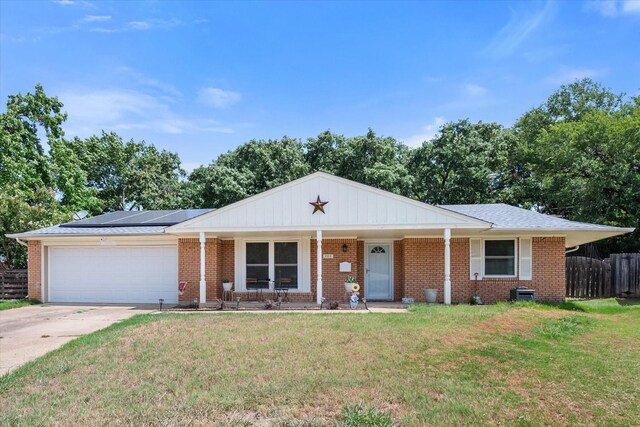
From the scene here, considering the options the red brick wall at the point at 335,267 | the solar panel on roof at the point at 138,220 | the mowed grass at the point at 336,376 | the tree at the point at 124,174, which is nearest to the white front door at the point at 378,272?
the red brick wall at the point at 335,267

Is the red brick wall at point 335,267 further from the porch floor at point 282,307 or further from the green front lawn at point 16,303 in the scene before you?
the green front lawn at point 16,303

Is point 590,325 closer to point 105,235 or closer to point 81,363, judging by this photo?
point 81,363

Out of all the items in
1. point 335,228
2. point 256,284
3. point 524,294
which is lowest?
point 524,294

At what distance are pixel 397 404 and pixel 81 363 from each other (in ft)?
16.5

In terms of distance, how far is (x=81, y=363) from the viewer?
6492 millimetres

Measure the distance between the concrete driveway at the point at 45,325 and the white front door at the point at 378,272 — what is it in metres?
7.44

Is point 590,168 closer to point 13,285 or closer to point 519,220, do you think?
point 519,220

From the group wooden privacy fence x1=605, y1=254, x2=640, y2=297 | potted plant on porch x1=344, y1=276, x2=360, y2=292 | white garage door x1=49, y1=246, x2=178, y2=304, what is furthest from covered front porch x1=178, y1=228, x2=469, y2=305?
wooden privacy fence x1=605, y1=254, x2=640, y2=297

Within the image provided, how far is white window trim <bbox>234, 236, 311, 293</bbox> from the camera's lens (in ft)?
47.0

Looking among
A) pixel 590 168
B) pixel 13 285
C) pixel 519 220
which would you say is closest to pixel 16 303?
pixel 13 285

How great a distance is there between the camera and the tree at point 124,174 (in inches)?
1282

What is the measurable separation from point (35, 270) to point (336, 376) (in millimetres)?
14285

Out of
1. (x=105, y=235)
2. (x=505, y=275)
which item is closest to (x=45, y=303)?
(x=105, y=235)

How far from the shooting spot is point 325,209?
12.9m
